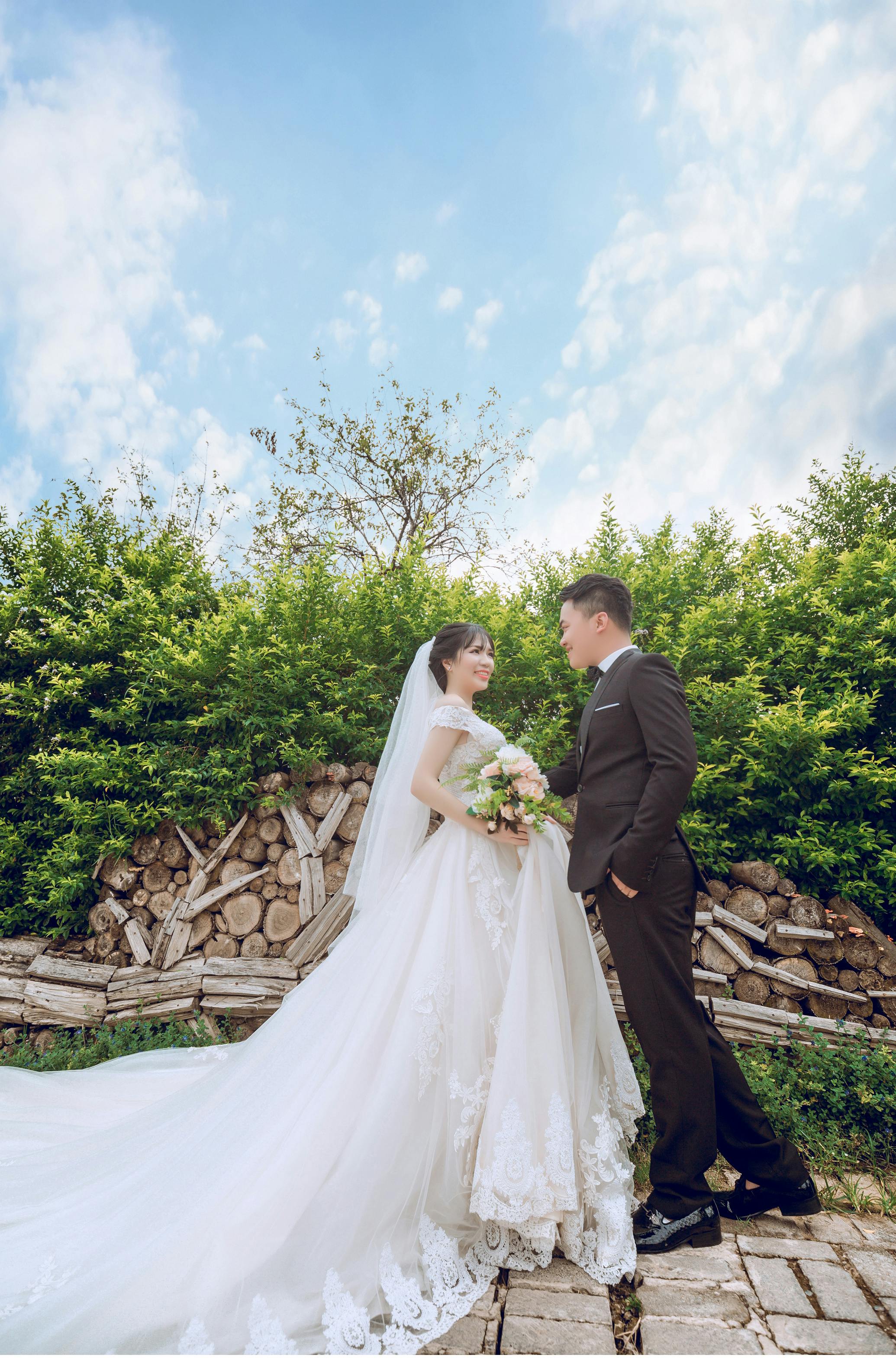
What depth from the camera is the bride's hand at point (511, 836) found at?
282cm

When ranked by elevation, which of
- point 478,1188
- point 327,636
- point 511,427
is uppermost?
point 511,427

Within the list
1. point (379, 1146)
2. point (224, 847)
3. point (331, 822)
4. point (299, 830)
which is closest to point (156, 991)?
point (224, 847)

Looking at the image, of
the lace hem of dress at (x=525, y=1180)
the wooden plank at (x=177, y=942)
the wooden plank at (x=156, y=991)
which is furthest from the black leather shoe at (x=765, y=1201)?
the wooden plank at (x=177, y=942)

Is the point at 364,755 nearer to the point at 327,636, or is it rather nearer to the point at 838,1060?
the point at 327,636

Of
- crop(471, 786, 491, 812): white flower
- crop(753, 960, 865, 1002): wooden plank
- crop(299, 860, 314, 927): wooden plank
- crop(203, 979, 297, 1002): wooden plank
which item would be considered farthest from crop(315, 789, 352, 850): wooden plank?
crop(753, 960, 865, 1002): wooden plank

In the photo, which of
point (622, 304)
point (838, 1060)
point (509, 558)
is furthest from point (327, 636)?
point (509, 558)

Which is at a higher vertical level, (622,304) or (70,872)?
(622,304)

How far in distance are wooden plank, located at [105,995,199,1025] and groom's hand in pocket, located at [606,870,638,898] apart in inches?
128

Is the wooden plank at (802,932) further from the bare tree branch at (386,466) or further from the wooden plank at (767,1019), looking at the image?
the bare tree branch at (386,466)

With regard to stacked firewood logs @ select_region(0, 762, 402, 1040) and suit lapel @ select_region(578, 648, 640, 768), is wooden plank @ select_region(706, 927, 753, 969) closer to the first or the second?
suit lapel @ select_region(578, 648, 640, 768)

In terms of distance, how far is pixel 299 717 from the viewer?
4.34 metres

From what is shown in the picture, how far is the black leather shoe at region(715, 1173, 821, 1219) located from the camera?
98.3 inches

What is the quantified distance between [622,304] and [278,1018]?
947 centimetres

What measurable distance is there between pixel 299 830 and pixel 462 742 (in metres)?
1.78
